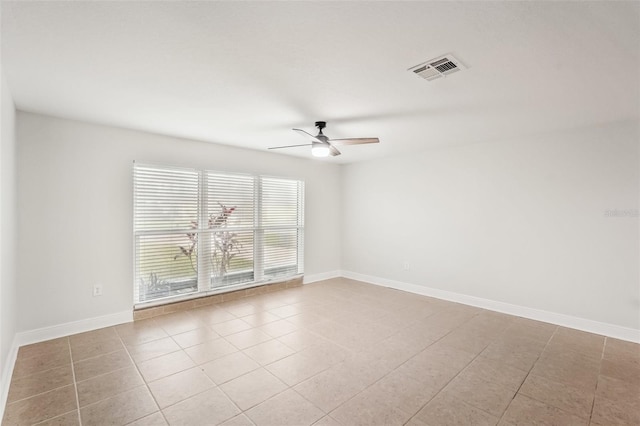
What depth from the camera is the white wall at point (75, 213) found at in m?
3.23

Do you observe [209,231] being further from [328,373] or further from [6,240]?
[328,373]

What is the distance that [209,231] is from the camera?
461 centimetres

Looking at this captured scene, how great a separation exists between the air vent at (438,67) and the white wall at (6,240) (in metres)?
3.20

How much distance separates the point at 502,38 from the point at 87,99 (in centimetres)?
361

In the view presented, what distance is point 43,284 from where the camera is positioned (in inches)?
130

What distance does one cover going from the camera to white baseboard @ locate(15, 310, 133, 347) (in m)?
3.18

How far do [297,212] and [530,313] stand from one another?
416cm

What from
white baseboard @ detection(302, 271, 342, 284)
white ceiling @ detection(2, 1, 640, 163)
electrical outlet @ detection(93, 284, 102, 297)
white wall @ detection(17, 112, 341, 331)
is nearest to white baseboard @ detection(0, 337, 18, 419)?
white wall @ detection(17, 112, 341, 331)

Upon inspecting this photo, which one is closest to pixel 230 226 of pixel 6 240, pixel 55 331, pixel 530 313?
pixel 55 331

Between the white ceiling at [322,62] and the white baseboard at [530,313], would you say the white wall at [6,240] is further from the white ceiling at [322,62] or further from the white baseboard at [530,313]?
the white baseboard at [530,313]

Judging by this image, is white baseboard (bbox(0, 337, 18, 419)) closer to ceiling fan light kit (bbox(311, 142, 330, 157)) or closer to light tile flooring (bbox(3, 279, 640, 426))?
light tile flooring (bbox(3, 279, 640, 426))

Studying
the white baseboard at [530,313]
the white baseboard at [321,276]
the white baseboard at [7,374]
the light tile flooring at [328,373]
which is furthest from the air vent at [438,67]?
the white baseboard at [321,276]

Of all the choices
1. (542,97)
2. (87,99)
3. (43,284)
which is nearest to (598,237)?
(542,97)

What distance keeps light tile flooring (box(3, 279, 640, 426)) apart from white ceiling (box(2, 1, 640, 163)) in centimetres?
258
